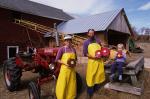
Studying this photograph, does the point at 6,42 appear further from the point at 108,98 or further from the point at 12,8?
the point at 108,98

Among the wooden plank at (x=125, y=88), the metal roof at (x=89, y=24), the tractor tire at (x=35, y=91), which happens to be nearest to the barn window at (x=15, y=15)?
the metal roof at (x=89, y=24)

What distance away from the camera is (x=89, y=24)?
1898 cm

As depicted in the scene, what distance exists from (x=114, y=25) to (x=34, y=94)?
47.8 ft

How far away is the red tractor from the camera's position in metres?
6.13

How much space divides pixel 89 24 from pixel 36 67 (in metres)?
12.3

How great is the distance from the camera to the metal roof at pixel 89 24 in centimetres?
1761

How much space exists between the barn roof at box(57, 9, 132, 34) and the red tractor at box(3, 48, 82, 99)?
32.9 ft

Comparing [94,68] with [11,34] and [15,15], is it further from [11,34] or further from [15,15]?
[15,15]

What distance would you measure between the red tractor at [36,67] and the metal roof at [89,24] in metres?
10.0

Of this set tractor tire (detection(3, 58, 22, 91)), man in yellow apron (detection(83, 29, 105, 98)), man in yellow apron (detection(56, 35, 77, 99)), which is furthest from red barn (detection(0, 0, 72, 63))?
man in yellow apron (detection(56, 35, 77, 99))

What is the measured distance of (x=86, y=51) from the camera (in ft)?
19.5

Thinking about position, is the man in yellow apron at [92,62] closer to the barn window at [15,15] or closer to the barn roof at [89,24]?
the barn roof at [89,24]

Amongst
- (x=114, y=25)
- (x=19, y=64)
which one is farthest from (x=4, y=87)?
(x=114, y=25)

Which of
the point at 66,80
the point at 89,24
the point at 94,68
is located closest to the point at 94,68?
the point at 94,68
